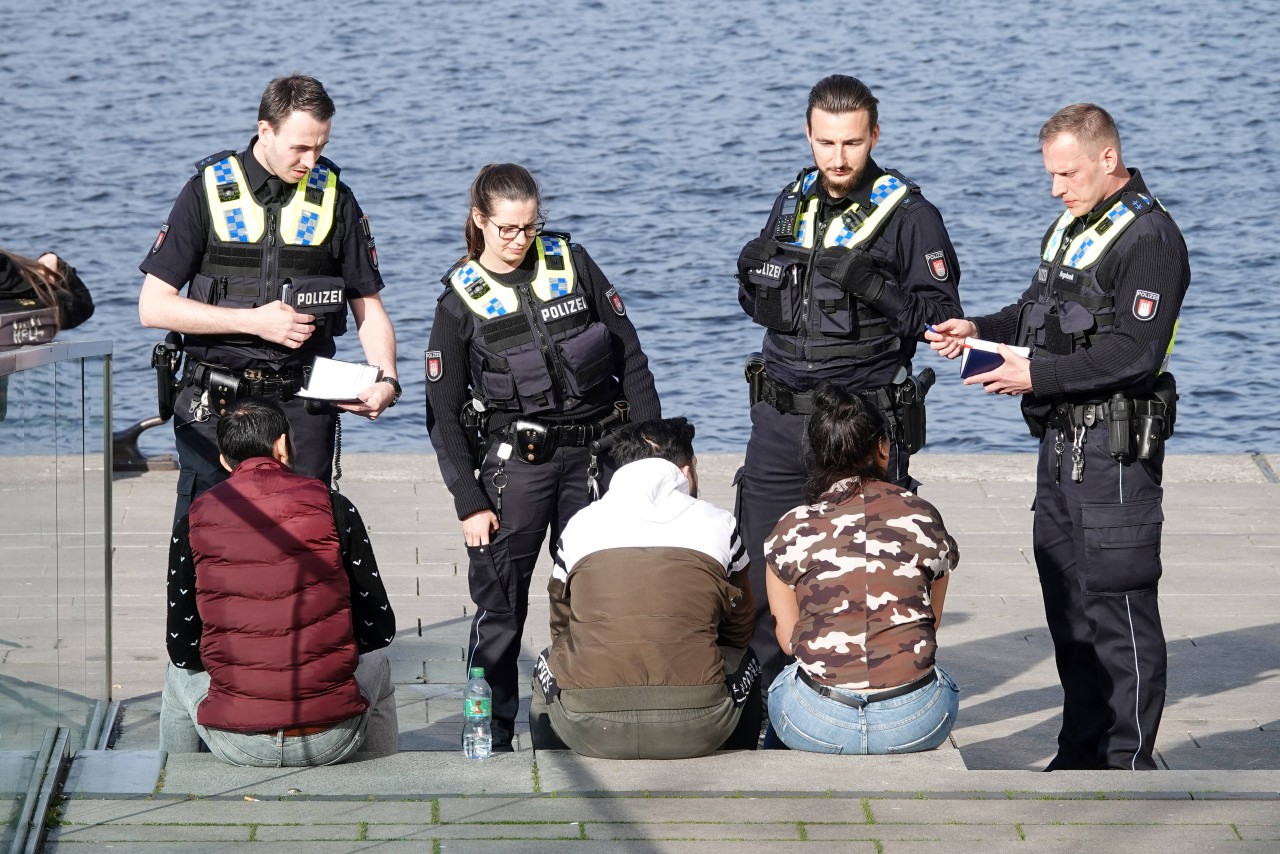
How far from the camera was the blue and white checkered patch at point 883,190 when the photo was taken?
576 centimetres

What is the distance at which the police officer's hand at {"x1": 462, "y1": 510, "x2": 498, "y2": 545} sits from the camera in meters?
5.64

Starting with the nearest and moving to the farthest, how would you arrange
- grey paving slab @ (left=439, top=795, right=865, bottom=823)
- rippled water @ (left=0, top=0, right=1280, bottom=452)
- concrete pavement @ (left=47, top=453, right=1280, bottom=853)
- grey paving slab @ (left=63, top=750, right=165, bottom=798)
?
1. concrete pavement @ (left=47, top=453, right=1280, bottom=853)
2. grey paving slab @ (left=439, top=795, right=865, bottom=823)
3. grey paving slab @ (left=63, top=750, right=165, bottom=798)
4. rippled water @ (left=0, top=0, right=1280, bottom=452)

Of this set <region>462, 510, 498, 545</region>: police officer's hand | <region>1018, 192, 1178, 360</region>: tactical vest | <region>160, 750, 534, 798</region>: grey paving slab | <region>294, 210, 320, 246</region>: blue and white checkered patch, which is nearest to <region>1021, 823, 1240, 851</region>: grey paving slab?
<region>160, 750, 534, 798</region>: grey paving slab

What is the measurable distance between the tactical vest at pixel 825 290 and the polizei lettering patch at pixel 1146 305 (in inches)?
33.7

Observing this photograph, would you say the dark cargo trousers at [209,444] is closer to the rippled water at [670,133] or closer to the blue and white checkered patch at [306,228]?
the blue and white checkered patch at [306,228]

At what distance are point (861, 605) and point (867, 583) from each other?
6 centimetres

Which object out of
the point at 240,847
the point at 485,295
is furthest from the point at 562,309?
the point at 240,847

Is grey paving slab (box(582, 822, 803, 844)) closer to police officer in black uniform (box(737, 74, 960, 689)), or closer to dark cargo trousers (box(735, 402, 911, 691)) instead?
dark cargo trousers (box(735, 402, 911, 691))

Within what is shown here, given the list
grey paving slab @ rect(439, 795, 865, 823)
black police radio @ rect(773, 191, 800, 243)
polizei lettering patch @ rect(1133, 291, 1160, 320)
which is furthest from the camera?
black police radio @ rect(773, 191, 800, 243)

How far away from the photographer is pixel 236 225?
A: 5.92 m

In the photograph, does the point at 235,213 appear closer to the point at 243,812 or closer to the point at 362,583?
the point at 362,583

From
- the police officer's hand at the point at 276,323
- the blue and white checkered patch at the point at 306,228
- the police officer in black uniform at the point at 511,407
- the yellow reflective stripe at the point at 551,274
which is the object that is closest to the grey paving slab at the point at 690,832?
the police officer in black uniform at the point at 511,407

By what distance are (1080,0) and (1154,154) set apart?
10.4 m

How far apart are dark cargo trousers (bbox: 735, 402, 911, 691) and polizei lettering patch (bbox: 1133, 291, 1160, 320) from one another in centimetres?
95
